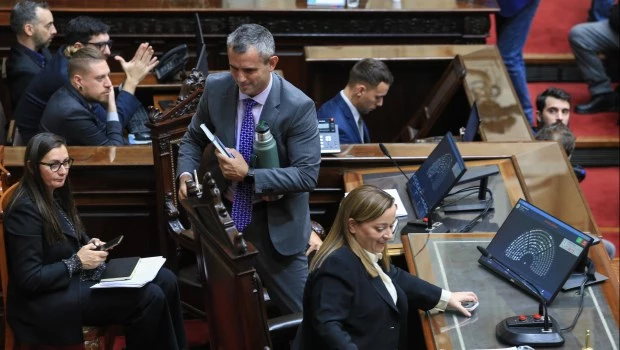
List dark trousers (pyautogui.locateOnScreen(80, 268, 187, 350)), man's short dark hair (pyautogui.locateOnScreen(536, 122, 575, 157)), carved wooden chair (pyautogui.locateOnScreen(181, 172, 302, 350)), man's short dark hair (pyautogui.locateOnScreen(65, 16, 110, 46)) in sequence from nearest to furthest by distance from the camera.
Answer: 1. carved wooden chair (pyautogui.locateOnScreen(181, 172, 302, 350))
2. dark trousers (pyautogui.locateOnScreen(80, 268, 187, 350))
3. man's short dark hair (pyautogui.locateOnScreen(536, 122, 575, 157))
4. man's short dark hair (pyautogui.locateOnScreen(65, 16, 110, 46))

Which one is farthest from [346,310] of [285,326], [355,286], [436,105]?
[436,105]

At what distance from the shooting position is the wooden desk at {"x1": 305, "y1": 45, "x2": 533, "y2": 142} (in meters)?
4.72

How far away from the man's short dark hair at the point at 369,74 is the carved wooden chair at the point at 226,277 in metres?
1.92

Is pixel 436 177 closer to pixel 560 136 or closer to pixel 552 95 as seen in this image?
pixel 560 136

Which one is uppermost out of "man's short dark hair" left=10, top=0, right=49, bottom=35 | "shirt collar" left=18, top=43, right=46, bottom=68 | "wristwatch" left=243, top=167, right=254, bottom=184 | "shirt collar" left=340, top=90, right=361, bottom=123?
"man's short dark hair" left=10, top=0, right=49, bottom=35

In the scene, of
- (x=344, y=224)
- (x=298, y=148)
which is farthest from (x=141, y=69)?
(x=344, y=224)

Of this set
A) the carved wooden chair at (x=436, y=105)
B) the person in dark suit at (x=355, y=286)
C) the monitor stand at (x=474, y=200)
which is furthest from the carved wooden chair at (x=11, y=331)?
the carved wooden chair at (x=436, y=105)

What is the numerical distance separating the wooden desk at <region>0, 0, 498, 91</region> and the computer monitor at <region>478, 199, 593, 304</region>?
8.59ft

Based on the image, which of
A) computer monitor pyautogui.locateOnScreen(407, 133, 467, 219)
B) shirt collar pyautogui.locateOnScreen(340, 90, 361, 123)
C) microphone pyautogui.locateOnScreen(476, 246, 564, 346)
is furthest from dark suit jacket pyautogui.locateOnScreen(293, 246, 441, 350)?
shirt collar pyautogui.locateOnScreen(340, 90, 361, 123)

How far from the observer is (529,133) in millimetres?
4562

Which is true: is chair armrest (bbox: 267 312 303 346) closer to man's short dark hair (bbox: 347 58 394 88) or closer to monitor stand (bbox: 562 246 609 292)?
monitor stand (bbox: 562 246 609 292)

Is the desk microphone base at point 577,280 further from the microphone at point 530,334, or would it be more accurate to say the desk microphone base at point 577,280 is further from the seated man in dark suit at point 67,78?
the seated man in dark suit at point 67,78

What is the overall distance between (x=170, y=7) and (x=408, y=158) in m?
2.07

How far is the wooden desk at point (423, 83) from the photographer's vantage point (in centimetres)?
472
